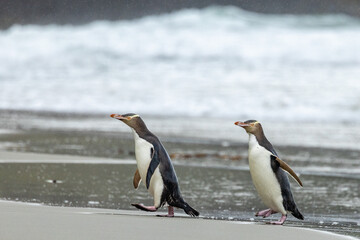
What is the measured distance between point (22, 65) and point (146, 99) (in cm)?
756

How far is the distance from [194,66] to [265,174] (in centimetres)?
1741

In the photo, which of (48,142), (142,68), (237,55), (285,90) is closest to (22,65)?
(142,68)

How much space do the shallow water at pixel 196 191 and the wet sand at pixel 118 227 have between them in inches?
18.9

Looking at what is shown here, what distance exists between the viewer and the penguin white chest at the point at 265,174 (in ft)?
18.0

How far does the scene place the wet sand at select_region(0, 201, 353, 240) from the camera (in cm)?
445

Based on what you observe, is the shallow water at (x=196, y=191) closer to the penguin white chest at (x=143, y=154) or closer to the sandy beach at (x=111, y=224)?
the sandy beach at (x=111, y=224)

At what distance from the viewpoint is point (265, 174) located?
5.50m

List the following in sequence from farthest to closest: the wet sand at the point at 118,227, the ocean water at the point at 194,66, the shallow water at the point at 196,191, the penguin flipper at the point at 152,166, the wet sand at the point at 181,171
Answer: the ocean water at the point at 194,66
the wet sand at the point at 181,171
the shallow water at the point at 196,191
the penguin flipper at the point at 152,166
the wet sand at the point at 118,227

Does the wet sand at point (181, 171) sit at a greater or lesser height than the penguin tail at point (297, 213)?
lesser

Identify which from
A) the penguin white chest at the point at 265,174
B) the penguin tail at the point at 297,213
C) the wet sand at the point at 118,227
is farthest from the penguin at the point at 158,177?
the penguin tail at the point at 297,213

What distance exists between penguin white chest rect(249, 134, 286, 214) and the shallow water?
0.60 ft

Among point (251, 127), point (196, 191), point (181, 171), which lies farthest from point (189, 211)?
point (181, 171)

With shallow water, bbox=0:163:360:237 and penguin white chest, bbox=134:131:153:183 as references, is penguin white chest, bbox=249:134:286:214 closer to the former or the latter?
shallow water, bbox=0:163:360:237

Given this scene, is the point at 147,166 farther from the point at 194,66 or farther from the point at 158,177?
the point at 194,66
